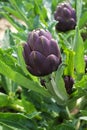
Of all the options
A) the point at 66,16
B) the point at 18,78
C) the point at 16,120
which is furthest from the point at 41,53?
the point at 66,16


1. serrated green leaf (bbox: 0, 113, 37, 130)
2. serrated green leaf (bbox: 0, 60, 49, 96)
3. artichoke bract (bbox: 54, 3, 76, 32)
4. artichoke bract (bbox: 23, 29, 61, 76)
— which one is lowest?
serrated green leaf (bbox: 0, 113, 37, 130)

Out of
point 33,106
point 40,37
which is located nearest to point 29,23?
point 33,106

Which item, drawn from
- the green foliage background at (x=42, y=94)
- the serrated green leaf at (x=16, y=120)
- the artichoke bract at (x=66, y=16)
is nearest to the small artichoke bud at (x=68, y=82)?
the green foliage background at (x=42, y=94)

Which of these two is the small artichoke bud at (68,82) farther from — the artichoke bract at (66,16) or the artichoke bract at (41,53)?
the artichoke bract at (66,16)

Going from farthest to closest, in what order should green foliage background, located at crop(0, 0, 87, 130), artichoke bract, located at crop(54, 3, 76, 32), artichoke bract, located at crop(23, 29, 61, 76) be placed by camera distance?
1. artichoke bract, located at crop(54, 3, 76, 32)
2. green foliage background, located at crop(0, 0, 87, 130)
3. artichoke bract, located at crop(23, 29, 61, 76)

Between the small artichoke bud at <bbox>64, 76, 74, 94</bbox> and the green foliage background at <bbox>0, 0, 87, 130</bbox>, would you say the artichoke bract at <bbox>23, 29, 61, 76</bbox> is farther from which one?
the small artichoke bud at <bbox>64, 76, 74, 94</bbox>

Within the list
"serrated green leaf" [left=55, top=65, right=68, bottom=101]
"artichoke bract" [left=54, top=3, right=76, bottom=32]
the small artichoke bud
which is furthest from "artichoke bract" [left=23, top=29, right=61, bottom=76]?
"artichoke bract" [left=54, top=3, right=76, bottom=32]

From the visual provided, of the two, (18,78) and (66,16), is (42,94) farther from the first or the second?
(66,16)

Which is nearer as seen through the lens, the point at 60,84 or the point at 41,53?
the point at 41,53
